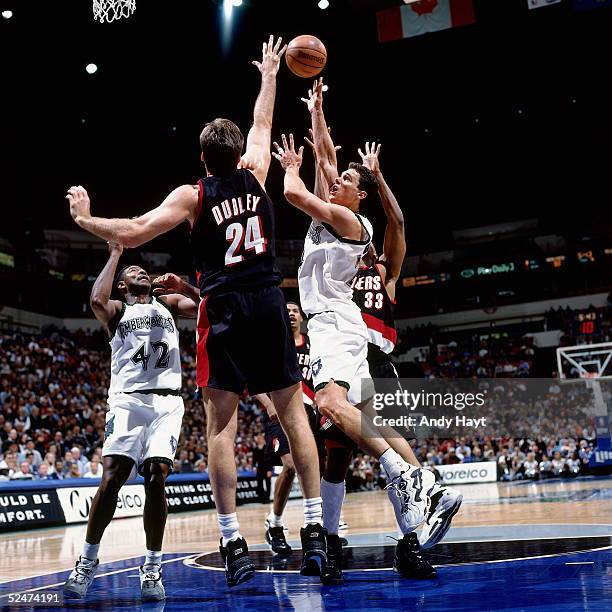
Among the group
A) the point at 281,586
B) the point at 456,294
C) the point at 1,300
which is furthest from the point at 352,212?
the point at 456,294

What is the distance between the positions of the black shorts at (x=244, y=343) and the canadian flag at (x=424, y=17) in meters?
14.0

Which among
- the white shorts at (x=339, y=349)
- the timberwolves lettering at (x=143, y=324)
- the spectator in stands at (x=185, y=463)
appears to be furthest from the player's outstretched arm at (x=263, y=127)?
the spectator in stands at (x=185, y=463)

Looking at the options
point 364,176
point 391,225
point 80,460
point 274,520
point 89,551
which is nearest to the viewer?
point 89,551

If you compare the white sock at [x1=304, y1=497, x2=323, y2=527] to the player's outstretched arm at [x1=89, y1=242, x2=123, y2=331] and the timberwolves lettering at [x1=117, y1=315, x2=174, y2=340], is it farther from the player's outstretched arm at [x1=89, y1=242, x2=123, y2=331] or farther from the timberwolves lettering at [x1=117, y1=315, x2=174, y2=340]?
the player's outstretched arm at [x1=89, y1=242, x2=123, y2=331]

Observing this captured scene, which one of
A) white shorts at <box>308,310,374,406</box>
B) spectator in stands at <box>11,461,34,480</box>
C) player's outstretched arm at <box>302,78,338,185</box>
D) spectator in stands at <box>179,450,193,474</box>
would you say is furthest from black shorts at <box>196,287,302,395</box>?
spectator in stands at <box>179,450,193,474</box>

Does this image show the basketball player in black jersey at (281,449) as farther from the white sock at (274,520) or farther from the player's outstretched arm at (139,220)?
the player's outstretched arm at (139,220)

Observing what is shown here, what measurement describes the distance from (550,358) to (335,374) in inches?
1216

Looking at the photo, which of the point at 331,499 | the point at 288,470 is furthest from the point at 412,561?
the point at 288,470

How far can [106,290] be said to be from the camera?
505 cm

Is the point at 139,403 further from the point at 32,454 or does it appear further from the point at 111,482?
the point at 32,454

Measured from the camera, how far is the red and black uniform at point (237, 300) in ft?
13.8

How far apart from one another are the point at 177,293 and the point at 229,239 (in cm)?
115

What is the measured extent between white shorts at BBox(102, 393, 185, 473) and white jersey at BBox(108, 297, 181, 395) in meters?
0.09

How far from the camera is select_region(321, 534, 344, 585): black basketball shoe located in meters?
4.30
